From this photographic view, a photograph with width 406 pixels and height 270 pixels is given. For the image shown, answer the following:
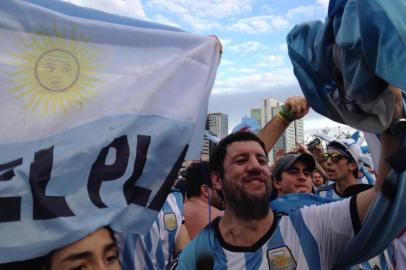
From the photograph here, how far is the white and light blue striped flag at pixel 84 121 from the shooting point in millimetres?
1777

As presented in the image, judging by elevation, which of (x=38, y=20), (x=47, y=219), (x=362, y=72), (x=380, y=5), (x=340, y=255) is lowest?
(x=340, y=255)

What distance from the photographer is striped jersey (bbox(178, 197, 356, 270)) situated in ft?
6.78

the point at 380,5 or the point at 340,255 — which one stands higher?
the point at 380,5

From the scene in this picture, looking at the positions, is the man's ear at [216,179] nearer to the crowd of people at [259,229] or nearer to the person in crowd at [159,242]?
the crowd of people at [259,229]

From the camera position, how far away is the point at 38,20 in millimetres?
2086

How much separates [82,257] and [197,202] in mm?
2415

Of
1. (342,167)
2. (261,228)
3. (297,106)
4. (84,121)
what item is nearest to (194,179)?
(297,106)

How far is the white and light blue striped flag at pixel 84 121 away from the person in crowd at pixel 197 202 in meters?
1.65

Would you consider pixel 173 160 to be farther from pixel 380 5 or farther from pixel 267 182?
pixel 380 5

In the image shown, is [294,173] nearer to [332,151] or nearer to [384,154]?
[332,151]

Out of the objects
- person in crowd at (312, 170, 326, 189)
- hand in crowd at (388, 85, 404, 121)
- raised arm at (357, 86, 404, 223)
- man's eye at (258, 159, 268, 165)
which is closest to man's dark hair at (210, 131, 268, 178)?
man's eye at (258, 159, 268, 165)

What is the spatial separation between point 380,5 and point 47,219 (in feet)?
5.04

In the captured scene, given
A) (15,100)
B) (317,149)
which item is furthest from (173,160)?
(317,149)

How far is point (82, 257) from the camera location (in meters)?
1.72
